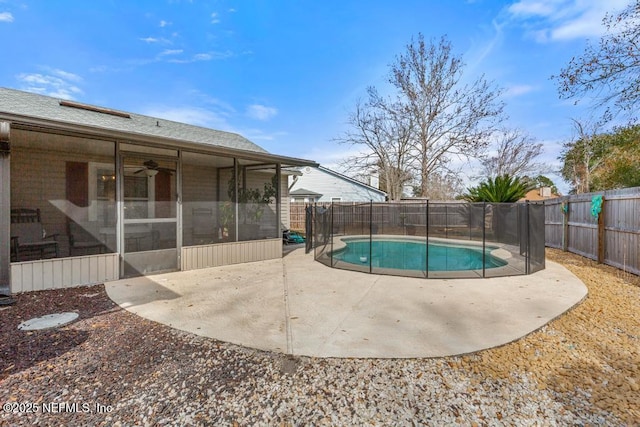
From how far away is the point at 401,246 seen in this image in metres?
11.2

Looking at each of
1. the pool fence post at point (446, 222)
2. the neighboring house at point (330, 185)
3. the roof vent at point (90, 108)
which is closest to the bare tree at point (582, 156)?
the pool fence post at point (446, 222)

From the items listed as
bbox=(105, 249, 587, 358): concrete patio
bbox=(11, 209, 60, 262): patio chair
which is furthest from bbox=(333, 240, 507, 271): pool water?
bbox=(11, 209, 60, 262): patio chair

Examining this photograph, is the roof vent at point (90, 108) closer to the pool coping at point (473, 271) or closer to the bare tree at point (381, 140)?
the pool coping at point (473, 271)

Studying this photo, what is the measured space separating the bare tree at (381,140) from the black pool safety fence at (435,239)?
5417 mm

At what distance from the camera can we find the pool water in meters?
7.47

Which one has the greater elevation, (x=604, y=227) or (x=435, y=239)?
(x=604, y=227)

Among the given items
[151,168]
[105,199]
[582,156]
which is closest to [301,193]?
[151,168]

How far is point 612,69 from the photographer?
6.94 meters

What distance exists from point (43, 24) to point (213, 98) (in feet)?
19.2

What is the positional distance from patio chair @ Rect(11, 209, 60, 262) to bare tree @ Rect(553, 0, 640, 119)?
36.9ft

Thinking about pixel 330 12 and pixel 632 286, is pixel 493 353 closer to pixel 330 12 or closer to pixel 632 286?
pixel 632 286

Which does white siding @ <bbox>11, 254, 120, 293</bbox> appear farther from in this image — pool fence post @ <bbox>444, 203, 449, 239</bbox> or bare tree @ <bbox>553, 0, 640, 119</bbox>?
pool fence post @ <bbox>444, 203, 449, 239</bbox>

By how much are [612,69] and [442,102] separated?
10.8 metres

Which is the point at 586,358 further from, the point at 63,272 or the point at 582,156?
the point at 582,156
